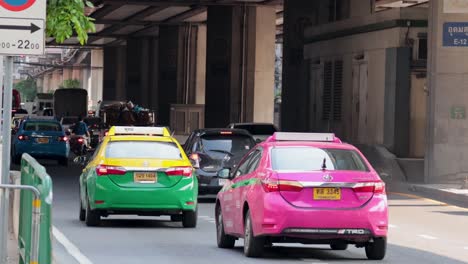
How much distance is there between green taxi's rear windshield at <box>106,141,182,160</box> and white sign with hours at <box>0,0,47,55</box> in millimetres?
8974

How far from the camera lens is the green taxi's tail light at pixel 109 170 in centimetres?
2105

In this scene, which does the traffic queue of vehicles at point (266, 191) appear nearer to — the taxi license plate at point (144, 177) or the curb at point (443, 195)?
the taxi license plate at point (144, 177)

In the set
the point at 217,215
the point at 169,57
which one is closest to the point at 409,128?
the point at 217,215

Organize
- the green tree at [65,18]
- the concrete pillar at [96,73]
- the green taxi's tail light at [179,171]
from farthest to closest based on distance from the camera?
the concrete pillar at [96,73], the green taxi's tail light at [179,171], the green tree at [65,18]

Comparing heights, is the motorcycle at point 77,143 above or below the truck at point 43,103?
below

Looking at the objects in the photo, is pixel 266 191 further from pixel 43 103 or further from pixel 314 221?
pixel 43 103

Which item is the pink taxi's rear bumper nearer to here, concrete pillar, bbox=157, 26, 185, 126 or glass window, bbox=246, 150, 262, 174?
glass window, bbox=246, 150, 262, 174

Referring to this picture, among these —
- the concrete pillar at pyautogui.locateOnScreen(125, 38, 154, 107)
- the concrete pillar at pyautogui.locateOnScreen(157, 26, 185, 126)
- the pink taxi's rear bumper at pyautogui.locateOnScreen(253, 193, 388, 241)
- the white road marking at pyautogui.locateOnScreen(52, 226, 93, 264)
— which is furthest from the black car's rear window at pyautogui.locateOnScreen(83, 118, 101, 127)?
the concrete pillar at pyautogui.locateOnScreen(125, 38, 154, 107)

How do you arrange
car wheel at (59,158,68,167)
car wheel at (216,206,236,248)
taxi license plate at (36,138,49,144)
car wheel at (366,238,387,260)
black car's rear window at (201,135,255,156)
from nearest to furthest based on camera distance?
car wheel at (366,238,387,260) → car wheel at (216,206,236,248) → black car's rear window at (201,135,255,156) → taxi license plate at (36,138,49,144) → car wheel at (59,158,68,167)

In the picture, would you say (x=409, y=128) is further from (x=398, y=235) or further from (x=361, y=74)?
(x=398, y=235)

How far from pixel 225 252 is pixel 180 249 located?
0.69 m

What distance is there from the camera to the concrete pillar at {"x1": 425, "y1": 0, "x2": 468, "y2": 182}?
3569 cm

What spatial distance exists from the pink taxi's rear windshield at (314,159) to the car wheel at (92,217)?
527cm

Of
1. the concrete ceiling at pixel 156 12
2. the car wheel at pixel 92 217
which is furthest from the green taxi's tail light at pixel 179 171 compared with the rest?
the concrete ceiling at pixel 156 12
